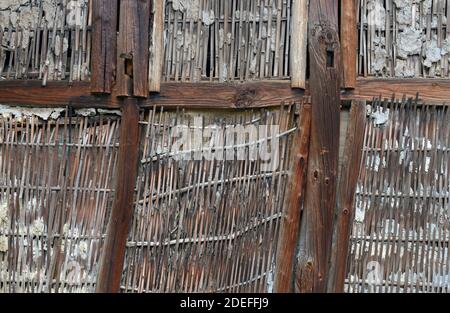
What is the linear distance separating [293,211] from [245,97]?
73 cm

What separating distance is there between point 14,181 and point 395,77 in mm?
2368

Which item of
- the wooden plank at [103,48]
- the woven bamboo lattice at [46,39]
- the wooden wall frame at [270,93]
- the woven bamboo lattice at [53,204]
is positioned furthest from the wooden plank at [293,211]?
the woven bamboo lattice at [46,39]

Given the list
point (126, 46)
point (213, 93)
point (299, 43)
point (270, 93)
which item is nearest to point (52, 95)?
point (126, 46)

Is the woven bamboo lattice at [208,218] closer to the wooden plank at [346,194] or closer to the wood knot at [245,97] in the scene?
the wood knot at [245,97]

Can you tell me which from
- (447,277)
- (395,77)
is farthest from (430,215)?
(395,77)

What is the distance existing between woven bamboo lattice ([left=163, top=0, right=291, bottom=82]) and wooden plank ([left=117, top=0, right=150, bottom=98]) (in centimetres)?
13

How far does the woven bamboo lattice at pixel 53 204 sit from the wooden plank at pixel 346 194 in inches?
53.7

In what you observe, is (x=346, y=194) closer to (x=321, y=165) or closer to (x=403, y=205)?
(x=321, y=165)

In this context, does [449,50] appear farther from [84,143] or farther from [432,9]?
[84,143]

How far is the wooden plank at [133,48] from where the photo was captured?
3.83m

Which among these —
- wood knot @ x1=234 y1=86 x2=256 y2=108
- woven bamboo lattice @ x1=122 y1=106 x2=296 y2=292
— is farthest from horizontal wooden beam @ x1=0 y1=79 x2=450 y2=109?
woven bamboo lattice @ x1=122 y1=106 x2=296 y2=292

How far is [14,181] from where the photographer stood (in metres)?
3.85

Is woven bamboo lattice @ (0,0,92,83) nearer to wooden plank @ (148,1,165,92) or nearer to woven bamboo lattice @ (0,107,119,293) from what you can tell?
woven bamboo lattice @ (0,107,119,293)

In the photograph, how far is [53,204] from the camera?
3840mm
